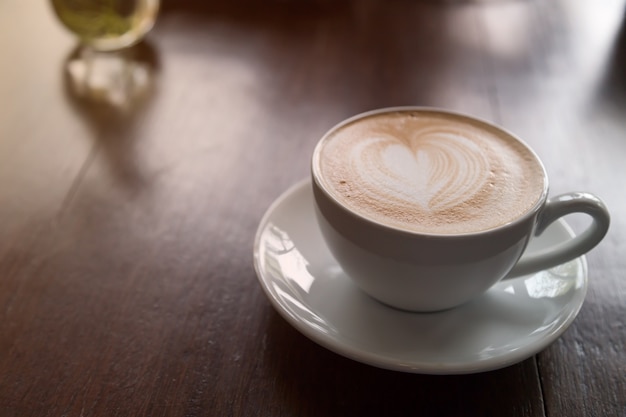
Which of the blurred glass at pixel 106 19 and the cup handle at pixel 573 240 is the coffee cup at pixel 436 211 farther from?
the blurred glass at pixel 106 19

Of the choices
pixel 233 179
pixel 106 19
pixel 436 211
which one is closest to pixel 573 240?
pixel 436 211

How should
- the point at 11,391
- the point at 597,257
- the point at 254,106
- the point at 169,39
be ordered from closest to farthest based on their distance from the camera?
the point at 11,391, the point at 597,257, the point at 254,106, the point at 169,39

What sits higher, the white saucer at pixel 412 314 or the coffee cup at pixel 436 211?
the coffee cup at pixel 436 211

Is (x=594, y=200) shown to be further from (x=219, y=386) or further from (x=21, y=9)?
(x=21, y=9)

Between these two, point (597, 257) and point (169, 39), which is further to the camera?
point (169, 39)

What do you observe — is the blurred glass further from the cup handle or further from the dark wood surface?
the cup handle

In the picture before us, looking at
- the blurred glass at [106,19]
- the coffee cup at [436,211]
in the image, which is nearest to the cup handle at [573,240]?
the coffee cup at [436,211]

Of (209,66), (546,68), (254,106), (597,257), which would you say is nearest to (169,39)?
(209,66)
